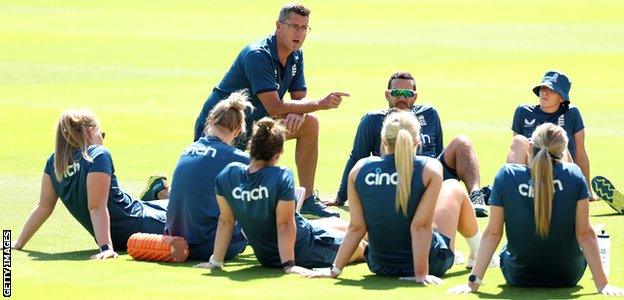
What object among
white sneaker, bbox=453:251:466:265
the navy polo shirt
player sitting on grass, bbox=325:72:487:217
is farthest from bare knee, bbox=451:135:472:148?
white sneaker, bbox=453:251:466:265

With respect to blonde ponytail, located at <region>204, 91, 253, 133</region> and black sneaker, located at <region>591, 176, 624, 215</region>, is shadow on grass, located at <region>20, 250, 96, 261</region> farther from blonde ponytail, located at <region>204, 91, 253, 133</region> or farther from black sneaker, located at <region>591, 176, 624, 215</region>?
black sneaker, located at <region>591, 176, 624, 215</region>

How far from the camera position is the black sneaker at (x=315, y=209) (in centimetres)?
1315

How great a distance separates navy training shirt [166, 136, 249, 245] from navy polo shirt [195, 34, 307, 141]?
8.27ft

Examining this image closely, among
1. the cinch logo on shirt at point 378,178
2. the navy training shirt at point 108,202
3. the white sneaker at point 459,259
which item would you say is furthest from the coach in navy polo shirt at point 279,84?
the cinch logo on shirt at point 378,178

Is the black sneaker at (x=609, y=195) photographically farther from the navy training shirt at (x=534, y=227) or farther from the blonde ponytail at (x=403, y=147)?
the blonde ponytail at (x=403, y=147)

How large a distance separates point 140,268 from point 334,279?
4.89 feet

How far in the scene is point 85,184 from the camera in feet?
35.7

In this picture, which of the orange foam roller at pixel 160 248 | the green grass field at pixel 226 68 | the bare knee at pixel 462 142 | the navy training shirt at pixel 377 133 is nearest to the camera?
the green grass field at pixel 226 68

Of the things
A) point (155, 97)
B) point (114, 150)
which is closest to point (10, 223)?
point (114, 150)

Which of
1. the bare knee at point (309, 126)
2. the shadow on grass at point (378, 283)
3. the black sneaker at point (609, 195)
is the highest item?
the bare knee at point (309, 126)

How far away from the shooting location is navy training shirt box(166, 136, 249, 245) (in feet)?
35.1

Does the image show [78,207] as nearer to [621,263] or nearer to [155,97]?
[621,263]

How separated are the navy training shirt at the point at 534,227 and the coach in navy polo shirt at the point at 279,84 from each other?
398 centimetres

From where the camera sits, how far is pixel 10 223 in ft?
41.7
